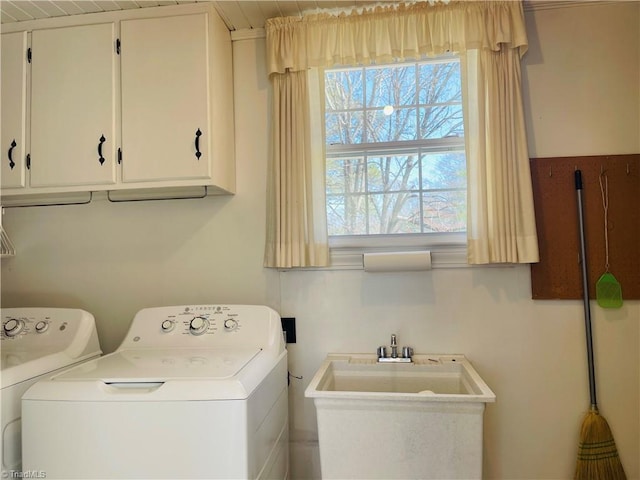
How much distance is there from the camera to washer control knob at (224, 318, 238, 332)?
1.67m

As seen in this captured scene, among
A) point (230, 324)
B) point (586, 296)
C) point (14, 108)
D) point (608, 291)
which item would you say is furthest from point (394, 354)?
point (14, 108)

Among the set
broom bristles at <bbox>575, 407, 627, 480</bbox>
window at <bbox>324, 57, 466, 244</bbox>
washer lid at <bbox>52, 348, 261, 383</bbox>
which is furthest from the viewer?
window at <bbox>324, 57, 466, 244</bbox>

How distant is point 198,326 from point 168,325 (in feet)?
0.47

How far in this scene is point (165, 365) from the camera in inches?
53.3

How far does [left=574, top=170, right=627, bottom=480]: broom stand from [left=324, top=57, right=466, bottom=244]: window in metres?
0.59

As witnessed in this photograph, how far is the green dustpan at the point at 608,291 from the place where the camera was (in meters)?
1.66

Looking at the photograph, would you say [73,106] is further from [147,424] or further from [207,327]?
[147,424]

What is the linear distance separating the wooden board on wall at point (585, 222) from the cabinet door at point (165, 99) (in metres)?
1.48

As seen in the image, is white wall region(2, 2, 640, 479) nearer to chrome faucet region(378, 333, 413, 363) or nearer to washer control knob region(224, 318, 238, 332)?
chrome faucet region(378, 333, 413, 363)

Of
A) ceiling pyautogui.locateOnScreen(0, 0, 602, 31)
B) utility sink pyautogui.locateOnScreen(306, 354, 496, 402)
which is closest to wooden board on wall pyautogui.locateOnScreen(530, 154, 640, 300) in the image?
utility sink pyautogui.locateOnScreen(306, 354, 496, 402)

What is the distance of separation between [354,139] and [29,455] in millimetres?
1705

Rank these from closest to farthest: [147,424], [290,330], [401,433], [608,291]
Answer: [147,424] → [401,433] → [608,291] → [290,330]

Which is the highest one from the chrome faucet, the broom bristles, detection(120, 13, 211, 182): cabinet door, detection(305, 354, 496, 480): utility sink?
detection(120, 13, 211, 182): cabinet door

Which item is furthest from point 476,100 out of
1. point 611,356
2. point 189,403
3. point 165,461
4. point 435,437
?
point 165,461
